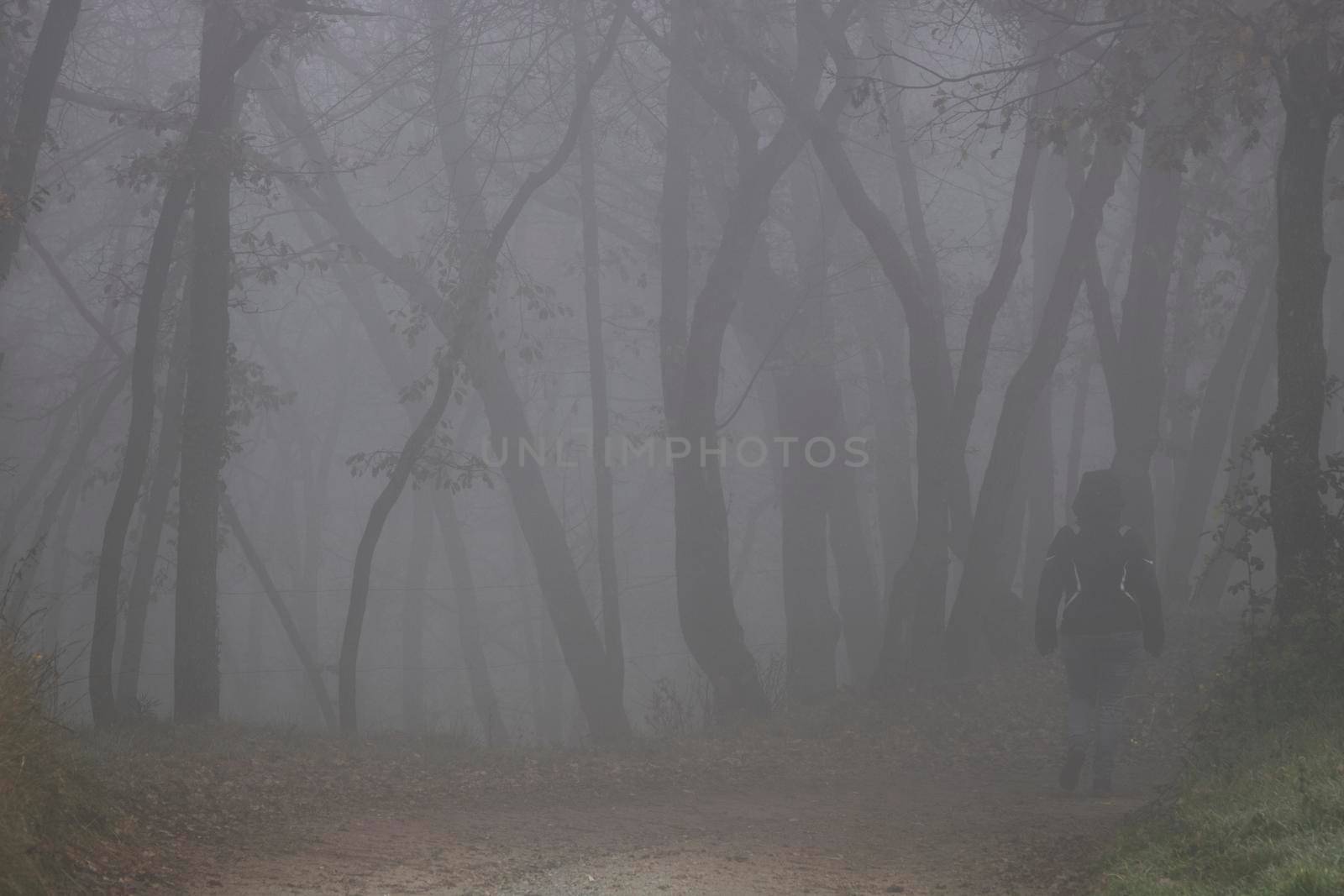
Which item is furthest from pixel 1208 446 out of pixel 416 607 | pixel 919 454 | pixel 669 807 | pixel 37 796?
pixel 416 607

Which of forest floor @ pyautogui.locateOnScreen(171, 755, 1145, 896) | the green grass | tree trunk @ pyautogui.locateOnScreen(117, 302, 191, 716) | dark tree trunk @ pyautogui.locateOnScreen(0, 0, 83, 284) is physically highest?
dark tree trunk @ pyautogui.locateOnScreen(0, 0, 83, 284)

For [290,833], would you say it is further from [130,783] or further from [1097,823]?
[1097,823]

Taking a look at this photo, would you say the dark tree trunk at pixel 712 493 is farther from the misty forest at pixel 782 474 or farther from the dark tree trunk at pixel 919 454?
the dark tree trunk at pixel 919 454

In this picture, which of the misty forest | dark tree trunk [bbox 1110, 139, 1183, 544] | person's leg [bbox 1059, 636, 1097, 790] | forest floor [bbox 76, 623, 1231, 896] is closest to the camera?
forest floor [bbox 76, 623, 1231, 896]

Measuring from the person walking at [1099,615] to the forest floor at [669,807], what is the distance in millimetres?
483

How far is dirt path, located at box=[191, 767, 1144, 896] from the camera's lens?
596 centimetres

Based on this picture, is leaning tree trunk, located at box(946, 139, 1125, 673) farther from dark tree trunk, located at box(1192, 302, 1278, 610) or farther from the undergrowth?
the undergrowth

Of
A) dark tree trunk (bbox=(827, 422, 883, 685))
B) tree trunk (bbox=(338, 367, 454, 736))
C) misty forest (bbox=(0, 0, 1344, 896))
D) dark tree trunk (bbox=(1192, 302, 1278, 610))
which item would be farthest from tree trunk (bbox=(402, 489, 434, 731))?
dark tree trunk (bbox=(1192, 302, 1278, 610))

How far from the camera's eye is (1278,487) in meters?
8.80

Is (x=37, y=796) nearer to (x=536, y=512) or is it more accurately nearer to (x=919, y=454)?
(x=919, y=454)

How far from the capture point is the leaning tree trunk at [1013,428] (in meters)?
12.7

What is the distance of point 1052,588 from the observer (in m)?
8.83

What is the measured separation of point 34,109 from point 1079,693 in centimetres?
984

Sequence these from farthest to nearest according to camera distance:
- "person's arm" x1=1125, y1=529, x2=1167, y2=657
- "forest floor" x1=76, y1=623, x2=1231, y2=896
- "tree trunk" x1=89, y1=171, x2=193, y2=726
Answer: "tree trunk" x1=89, y1=171, x2=193, y2=726, "person's arm" x1=1125, y1=529, x2=1167, y2=657, "forest floor" x1=76, y1=623, x2=1231, y2=896
